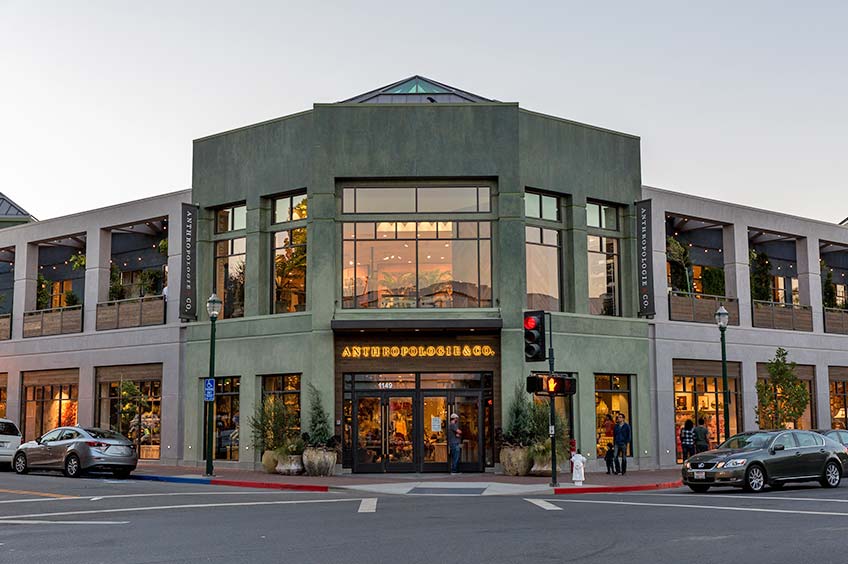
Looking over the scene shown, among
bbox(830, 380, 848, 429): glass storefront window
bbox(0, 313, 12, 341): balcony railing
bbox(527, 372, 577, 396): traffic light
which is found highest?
bbox(0, 313, 12, 341): balcony railing

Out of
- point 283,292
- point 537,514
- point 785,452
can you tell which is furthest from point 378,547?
point 283,292

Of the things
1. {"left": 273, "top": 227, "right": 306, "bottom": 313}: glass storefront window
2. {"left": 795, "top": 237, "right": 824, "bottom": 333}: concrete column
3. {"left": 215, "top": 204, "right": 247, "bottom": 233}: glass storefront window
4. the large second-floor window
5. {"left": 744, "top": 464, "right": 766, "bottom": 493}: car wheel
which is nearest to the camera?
{"left": 744, "top": 464, "right": 766, "bottom": 493}: car wheel

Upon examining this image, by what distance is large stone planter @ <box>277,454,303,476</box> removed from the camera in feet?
94.5

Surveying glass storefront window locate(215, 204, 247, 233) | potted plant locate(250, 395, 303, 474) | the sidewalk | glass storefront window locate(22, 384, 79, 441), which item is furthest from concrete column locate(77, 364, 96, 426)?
potted plant locate(250, 395, 303, 474)

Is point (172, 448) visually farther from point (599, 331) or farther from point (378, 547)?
point (378, 547)

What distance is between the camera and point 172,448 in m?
33.7

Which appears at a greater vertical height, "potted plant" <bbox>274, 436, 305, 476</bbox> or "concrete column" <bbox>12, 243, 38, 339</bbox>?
"concrete column" <bbox>12, 243, 38, 339</bbox>

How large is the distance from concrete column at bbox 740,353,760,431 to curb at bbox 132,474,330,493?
17.7 m

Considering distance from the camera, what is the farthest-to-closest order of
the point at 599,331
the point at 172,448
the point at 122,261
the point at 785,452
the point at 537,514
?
the point at 122,261 → the point at 172,448 → the point at 599,331 → the point at 785,452 → the point at 537,514

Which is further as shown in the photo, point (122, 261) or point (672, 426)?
point (122, 261)

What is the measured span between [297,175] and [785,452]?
54.9 ft

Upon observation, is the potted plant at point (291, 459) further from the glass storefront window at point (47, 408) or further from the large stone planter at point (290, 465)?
the glass storefront window at point (47, 408)

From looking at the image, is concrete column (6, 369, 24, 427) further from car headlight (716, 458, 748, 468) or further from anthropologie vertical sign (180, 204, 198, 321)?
car headlight (716, 458, 748, 468)

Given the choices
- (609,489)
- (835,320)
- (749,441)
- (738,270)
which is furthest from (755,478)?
(835,320)
